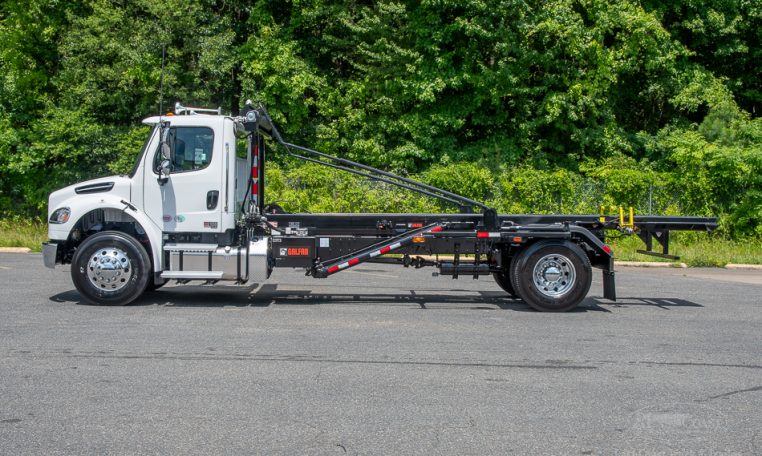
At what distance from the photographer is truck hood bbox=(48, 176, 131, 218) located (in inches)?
441

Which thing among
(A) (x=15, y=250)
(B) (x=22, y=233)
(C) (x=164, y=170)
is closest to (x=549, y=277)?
(C) (x=164, y=170)

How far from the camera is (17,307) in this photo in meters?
10.9

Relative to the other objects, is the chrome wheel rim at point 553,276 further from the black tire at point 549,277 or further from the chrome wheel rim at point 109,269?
the chrome wheel rim at point 109,269

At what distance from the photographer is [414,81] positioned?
2644 centimetres

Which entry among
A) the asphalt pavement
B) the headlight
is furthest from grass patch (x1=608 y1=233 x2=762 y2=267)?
the headlight

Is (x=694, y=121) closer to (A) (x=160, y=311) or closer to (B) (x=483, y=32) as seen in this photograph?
(B) (x=483, y=32)

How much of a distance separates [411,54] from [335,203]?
658 centimetres

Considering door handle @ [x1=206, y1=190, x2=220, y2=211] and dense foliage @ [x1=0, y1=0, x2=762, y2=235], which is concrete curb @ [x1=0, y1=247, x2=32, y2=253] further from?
door handle @ [x1=206, y1=190, x2=220, y2=211]

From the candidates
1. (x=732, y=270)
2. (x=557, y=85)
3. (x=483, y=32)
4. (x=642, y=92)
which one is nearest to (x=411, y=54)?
(x=483, y=32)

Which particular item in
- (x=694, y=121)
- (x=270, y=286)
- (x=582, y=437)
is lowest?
(x=582, y=437)

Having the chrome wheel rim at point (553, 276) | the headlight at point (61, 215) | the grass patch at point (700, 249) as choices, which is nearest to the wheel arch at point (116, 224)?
the headlight at point (61, 215)

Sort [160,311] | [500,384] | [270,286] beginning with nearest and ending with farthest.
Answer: [500,384] < [160,311] < [270,286]

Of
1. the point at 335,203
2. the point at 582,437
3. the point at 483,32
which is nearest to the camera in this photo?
the point at 582,437

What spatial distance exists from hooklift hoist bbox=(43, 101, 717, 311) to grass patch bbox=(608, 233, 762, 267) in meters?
7.98
